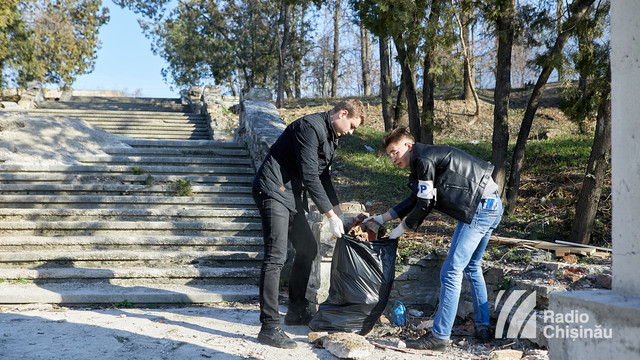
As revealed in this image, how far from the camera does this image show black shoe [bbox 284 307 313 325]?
4.28 metres

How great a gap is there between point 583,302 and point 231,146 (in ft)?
23.3

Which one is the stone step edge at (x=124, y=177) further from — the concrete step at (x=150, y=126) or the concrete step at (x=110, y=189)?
the concrete step at (x=150, y=126)

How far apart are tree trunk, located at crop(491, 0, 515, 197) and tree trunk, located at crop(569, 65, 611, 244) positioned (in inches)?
51.6

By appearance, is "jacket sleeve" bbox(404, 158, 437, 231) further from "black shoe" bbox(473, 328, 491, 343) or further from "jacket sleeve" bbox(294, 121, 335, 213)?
"black shoe" bbox(473, 328, 491, 343)

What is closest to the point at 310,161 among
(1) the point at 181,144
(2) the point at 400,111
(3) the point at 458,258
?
(3) the point at 458,258

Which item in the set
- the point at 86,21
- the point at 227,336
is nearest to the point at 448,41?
the point at 227,336

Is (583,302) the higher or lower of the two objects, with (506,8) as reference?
lower

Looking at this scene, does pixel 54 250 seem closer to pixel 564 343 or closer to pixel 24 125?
pixel 24 125

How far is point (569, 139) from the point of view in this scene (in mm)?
10586

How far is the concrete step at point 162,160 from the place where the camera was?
765 cm

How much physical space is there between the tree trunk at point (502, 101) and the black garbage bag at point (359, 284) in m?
4.10

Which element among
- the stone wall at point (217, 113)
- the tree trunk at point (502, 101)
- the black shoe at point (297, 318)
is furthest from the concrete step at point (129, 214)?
the stone wall at point (217, 113)

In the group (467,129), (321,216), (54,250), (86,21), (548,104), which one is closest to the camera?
(321,216)

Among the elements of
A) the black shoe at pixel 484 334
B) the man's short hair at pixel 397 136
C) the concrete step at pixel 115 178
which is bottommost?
the black shoe at pixel 484 334
